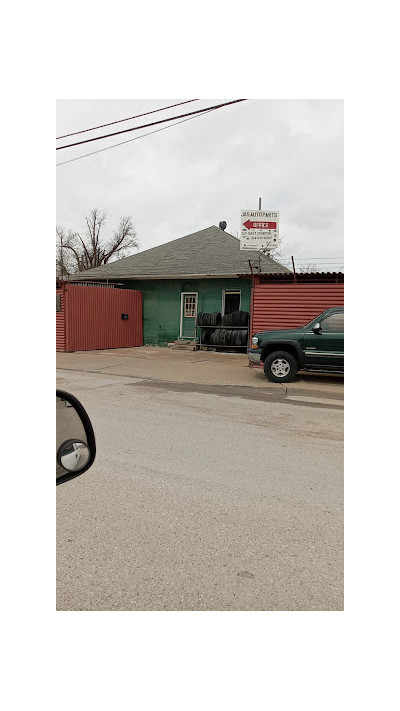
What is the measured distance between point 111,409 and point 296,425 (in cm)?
290

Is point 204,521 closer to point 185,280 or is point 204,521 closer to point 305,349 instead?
point 305,349

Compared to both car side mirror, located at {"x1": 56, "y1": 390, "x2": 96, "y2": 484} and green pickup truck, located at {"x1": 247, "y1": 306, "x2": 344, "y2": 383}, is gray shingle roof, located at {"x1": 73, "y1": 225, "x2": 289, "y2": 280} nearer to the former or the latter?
green pickup truck, located at {"x1": 247, "y1": 306, "x2": 344, "y2": 383}

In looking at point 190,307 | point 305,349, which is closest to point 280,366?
point 305,349

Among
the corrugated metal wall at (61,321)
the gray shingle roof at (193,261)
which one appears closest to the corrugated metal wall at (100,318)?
the corrugated metal wall at (61,321)

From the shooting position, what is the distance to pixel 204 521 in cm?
329

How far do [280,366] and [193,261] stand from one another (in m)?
11.0

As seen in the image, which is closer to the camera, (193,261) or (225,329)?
(225,329)

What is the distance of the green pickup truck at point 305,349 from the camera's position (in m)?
10.3

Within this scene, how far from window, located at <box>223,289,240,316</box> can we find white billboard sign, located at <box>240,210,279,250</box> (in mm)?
3270

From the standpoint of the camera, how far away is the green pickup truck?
1030 cm

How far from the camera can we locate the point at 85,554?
9.29ft

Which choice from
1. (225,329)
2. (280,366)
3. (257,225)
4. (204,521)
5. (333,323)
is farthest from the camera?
(225,329)

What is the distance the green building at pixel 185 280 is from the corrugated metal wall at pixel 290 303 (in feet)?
13.3

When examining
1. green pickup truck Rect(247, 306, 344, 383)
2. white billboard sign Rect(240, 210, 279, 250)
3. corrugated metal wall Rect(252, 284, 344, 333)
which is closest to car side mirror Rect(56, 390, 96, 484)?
green pickup truck Rect(247, 306, 344, 383)
